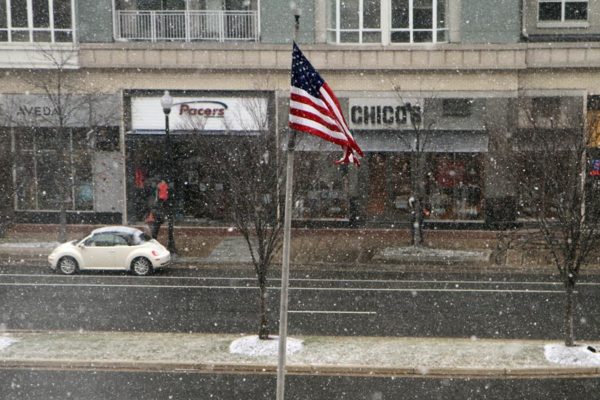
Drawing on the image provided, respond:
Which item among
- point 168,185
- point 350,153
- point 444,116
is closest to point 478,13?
A: point 444,116

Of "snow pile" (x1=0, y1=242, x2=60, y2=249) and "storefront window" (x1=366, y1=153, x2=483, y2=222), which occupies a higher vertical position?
"storefront window" (x1=366, y1=153, x2=483, y2=222)

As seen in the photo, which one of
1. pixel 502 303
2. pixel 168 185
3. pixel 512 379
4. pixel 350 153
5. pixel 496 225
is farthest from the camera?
pixel 496 225

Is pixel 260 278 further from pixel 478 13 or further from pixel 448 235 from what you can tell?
pixel 478 13

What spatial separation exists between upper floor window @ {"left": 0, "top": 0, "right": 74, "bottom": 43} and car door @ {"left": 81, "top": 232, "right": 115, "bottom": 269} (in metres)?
10.9

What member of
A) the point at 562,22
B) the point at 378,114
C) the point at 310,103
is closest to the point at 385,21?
the point at 378,114

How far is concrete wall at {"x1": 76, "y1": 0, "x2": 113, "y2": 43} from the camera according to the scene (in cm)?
2994

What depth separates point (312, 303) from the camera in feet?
60.9

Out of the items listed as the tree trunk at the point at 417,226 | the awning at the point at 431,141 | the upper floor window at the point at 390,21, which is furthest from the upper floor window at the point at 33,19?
the tree trunk at the point at 417,226

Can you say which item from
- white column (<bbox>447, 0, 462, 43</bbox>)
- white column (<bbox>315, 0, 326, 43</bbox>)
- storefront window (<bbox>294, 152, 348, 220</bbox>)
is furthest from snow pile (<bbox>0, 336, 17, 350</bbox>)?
white column (<bbox>447, 0, 462, 43</bbox>)

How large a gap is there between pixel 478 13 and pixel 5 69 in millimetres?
17784

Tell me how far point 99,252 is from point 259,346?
Answer: 361 inches

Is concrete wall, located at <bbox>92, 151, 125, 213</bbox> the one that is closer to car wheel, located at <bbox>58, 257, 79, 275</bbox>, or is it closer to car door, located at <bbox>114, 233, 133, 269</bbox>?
car wheel, located at <bbox>58, 257, 79, 275</bbox>

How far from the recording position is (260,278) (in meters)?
15.1

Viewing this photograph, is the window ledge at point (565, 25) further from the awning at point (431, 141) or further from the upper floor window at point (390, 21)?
the awning at point (431, 141)
